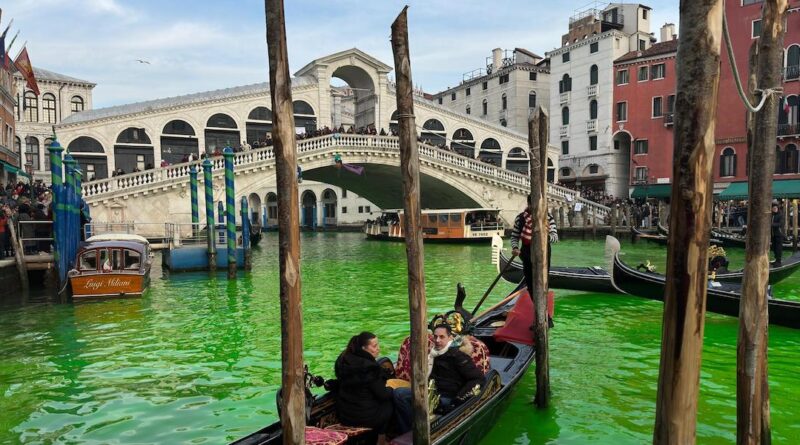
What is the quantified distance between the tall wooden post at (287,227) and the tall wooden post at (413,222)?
2.25 ft

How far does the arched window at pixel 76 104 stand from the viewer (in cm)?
3017

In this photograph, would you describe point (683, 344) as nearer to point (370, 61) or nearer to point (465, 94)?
point (370, 61)

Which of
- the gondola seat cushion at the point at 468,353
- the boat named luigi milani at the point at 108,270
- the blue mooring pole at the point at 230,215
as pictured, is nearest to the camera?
the gondola seat cushion at the point at 468,353

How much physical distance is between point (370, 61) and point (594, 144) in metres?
11.1

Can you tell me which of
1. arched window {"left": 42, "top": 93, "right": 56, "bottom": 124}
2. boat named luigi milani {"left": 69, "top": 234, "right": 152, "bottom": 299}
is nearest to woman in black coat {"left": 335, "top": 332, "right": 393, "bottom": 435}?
boat named luigi milani {"left": 69, "top": 234, "right": 152, "bottom": 299}

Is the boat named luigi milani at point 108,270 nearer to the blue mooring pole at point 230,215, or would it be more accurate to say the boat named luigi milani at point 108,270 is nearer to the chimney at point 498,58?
the blue mooring pole at point 230,215

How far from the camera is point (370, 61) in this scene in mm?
27484

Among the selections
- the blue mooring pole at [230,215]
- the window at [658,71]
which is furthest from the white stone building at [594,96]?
the blue mooring pole at [230,215]

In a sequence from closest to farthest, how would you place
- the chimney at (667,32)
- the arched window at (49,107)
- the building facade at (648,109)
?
the building facade at (648,109), the chimney at (667,32), the arched window at (49,107)

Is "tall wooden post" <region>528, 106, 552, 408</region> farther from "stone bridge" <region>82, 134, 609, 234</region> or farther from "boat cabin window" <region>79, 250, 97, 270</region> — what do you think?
"stone bridge" <region>82, 134, 609, 234</region>

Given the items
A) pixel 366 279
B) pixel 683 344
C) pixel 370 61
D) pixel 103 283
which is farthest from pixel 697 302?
pixel 370 61

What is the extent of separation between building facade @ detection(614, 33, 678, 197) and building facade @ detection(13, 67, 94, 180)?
2249 cm

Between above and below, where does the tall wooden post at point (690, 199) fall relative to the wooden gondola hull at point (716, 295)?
above

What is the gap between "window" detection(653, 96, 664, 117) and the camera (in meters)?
25.7
